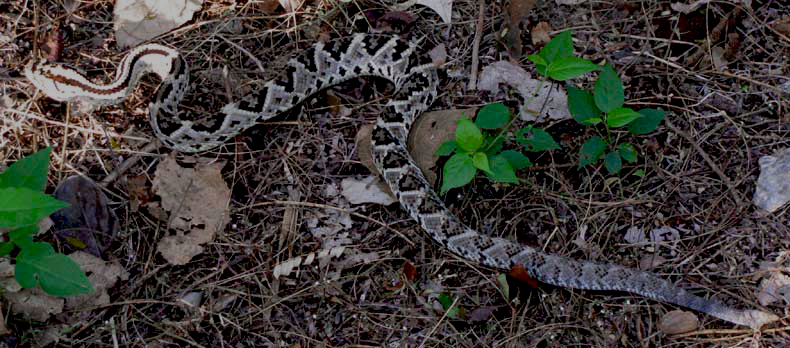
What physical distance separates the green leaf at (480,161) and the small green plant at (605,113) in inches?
27.1

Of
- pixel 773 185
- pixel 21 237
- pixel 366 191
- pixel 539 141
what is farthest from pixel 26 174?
pixel 773 185

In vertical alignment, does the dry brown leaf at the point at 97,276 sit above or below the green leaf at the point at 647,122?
below

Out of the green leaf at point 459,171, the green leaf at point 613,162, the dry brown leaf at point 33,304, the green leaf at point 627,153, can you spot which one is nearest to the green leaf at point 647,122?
the green leaf at point 627,153

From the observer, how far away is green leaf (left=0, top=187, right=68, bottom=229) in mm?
3807

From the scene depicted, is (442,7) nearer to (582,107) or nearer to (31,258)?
(582,107)

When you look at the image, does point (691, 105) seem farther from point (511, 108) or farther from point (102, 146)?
point (102, 146)

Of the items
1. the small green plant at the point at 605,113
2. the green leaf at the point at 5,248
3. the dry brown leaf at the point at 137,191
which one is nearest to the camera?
Result: the green leaf at the point at 5,248

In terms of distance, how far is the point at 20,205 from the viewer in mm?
3818

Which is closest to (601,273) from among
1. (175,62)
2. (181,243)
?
(181,243)

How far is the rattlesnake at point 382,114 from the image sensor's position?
16.5ft

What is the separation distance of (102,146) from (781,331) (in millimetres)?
5076

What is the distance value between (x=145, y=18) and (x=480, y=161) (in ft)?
11.7

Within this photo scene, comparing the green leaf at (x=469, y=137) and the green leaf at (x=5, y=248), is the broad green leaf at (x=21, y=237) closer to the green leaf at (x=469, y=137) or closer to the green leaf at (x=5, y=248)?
the green leaf at (x=5, y=248)

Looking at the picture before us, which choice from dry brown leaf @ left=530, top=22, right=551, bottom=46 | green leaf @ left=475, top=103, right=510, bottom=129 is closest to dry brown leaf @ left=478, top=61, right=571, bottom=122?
dry brown leaf @ left=530, top=22, right=551, bottom=46
